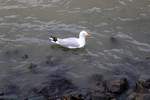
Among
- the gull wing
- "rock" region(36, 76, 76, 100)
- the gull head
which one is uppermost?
the gull head

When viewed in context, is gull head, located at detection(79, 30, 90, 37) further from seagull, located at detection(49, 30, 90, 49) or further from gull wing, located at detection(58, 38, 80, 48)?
gull wing, located at detection(58, 38, 80, 48)

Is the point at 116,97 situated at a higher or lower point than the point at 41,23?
lower

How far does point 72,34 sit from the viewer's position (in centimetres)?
1762

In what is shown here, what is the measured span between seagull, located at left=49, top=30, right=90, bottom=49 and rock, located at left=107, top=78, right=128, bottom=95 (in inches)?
146

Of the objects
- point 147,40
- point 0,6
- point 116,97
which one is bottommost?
point 116,97

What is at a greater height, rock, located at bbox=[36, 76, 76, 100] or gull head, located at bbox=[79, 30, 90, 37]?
gull head, located at bbox=[79, 30, 90, 37]

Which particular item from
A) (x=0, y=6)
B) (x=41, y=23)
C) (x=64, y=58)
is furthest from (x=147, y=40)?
(x=0, y=6)

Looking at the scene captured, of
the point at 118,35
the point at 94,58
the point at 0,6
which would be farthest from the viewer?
the point at 0,6

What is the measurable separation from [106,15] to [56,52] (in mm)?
3547

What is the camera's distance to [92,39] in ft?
55.8

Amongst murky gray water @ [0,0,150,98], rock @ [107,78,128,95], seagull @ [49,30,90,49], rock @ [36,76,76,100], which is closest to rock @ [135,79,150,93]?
rock @ [107,78,128,95]

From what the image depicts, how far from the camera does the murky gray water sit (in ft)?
48.2

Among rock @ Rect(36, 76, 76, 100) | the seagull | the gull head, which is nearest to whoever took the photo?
rock @ Rect(36, 76, 76, 100)

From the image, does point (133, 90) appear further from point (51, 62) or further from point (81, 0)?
point (81, 0)
